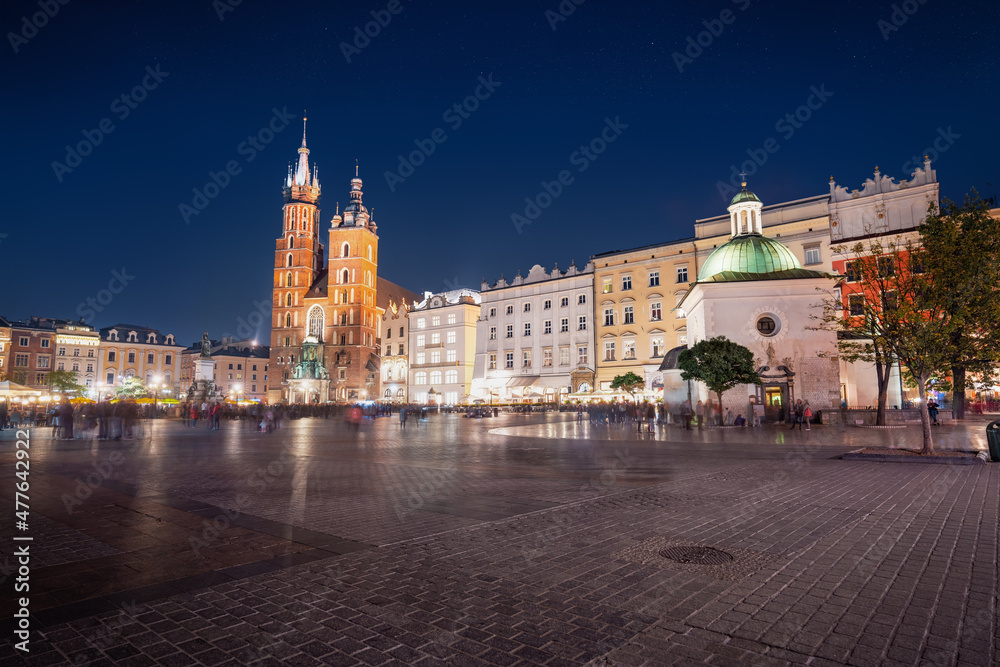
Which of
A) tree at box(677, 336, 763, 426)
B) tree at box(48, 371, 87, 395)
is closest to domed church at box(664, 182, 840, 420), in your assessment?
tree at box(677, 336, 763, 426)

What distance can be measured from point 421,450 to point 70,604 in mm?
12503

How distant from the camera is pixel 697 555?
5.25 m

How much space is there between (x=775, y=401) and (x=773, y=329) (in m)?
4.55

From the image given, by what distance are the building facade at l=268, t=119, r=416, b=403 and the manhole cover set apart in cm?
7973

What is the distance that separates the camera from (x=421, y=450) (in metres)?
16.4

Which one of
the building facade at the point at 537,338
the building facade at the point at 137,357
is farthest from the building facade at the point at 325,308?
the building facade at the point at 537,338

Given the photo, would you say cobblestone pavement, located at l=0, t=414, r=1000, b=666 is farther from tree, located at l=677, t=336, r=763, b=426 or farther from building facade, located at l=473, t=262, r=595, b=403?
building facade, located at l=473, t=262, r=595, b=403

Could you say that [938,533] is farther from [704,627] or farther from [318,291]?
[318,291]

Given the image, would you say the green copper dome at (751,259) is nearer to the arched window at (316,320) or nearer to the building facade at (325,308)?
the building facade at (325,308)

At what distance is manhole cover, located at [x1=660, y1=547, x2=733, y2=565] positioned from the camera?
5055mm

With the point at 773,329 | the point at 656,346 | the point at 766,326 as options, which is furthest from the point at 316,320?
the point at 773,329

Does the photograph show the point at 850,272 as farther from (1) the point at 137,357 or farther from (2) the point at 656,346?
(1) the point at 137,357

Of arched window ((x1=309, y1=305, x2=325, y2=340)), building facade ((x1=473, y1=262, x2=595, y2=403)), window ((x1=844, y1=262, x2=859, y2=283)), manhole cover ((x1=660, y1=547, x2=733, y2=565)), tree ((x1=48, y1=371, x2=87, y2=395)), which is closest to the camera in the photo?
manhole cover ((x1=660, y1=547, x2=733, y2=565))

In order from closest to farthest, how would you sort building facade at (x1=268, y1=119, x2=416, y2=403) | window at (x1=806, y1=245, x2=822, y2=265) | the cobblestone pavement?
the cobblestone pavement → window at (x1=806, y1=245, x2=822, y2=265) → building facade at (x1=268, y1=119, x2=416, y2=403)
